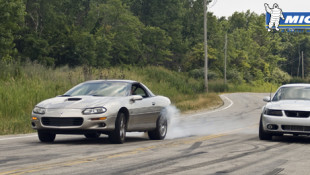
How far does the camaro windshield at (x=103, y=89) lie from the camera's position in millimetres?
13023

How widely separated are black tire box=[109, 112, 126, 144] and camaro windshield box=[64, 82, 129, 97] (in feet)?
2.60

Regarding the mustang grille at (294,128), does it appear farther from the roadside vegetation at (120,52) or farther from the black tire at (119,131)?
the black tire at (119,131)

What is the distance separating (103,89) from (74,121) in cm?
160

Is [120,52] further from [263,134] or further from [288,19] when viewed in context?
[263,134]

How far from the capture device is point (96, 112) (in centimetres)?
1188

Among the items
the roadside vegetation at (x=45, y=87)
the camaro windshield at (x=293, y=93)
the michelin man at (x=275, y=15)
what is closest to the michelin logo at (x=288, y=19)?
the michelin man at (x=275, y=15)

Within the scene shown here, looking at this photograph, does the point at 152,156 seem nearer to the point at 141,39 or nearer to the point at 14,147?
the point at 14,147

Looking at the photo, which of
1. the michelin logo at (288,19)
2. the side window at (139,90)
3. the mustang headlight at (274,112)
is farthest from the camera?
the michelin logo at (288,19)

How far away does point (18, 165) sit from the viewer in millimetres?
8609

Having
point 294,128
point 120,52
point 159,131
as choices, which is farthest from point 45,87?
point 120,52

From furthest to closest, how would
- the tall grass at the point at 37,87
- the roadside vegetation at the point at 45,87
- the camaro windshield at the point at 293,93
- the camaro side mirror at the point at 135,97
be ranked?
the roadside vegetation at the point at 45,87 → the tall grass at the point at 37,87 → the camaro windshield at the point at 293,93 → the camaro side mirror at the point at 135,97

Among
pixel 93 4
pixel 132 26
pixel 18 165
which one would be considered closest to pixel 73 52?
pixel 132 26

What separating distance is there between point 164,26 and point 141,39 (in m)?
12.3

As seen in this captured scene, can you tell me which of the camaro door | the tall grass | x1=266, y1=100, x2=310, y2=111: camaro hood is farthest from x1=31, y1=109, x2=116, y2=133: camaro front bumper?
x1=266, y1=100, x2=310, y2=111: camaro hood
